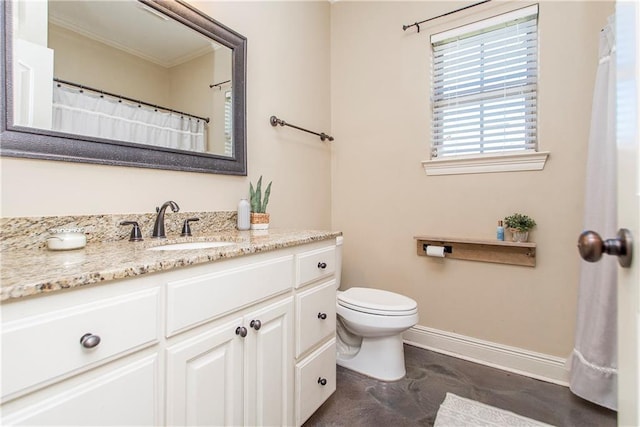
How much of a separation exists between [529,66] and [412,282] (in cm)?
157

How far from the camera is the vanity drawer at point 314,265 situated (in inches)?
49.9

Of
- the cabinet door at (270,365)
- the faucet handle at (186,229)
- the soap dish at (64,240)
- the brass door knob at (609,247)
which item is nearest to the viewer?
the brass door knob at (609,247)

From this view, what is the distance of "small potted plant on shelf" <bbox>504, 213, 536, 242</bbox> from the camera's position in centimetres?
179

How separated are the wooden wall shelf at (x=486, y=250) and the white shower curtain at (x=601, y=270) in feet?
0.88

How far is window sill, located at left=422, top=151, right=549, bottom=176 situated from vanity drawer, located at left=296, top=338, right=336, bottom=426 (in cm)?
133

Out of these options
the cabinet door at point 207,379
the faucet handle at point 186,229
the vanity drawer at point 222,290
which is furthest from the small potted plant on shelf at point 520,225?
the faucet handle at point 186,229

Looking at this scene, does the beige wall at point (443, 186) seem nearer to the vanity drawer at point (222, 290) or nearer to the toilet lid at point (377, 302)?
the toilet lid at point (377, 302)

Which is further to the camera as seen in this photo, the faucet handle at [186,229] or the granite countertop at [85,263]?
the faucet handle at [186,229]

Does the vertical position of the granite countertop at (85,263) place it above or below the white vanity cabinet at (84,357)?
above

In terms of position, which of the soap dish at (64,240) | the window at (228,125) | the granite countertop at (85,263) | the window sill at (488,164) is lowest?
the granite countertop at (85,263)

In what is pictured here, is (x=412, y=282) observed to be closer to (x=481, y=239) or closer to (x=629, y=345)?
(x=481, y=239)

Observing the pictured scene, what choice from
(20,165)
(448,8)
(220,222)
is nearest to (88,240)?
A: (20,165)

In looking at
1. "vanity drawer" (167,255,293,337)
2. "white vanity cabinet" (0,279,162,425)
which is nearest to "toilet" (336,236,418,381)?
"vanity drawer" (167,255,293,337)

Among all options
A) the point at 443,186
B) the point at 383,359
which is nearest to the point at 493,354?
the point at 383,359
